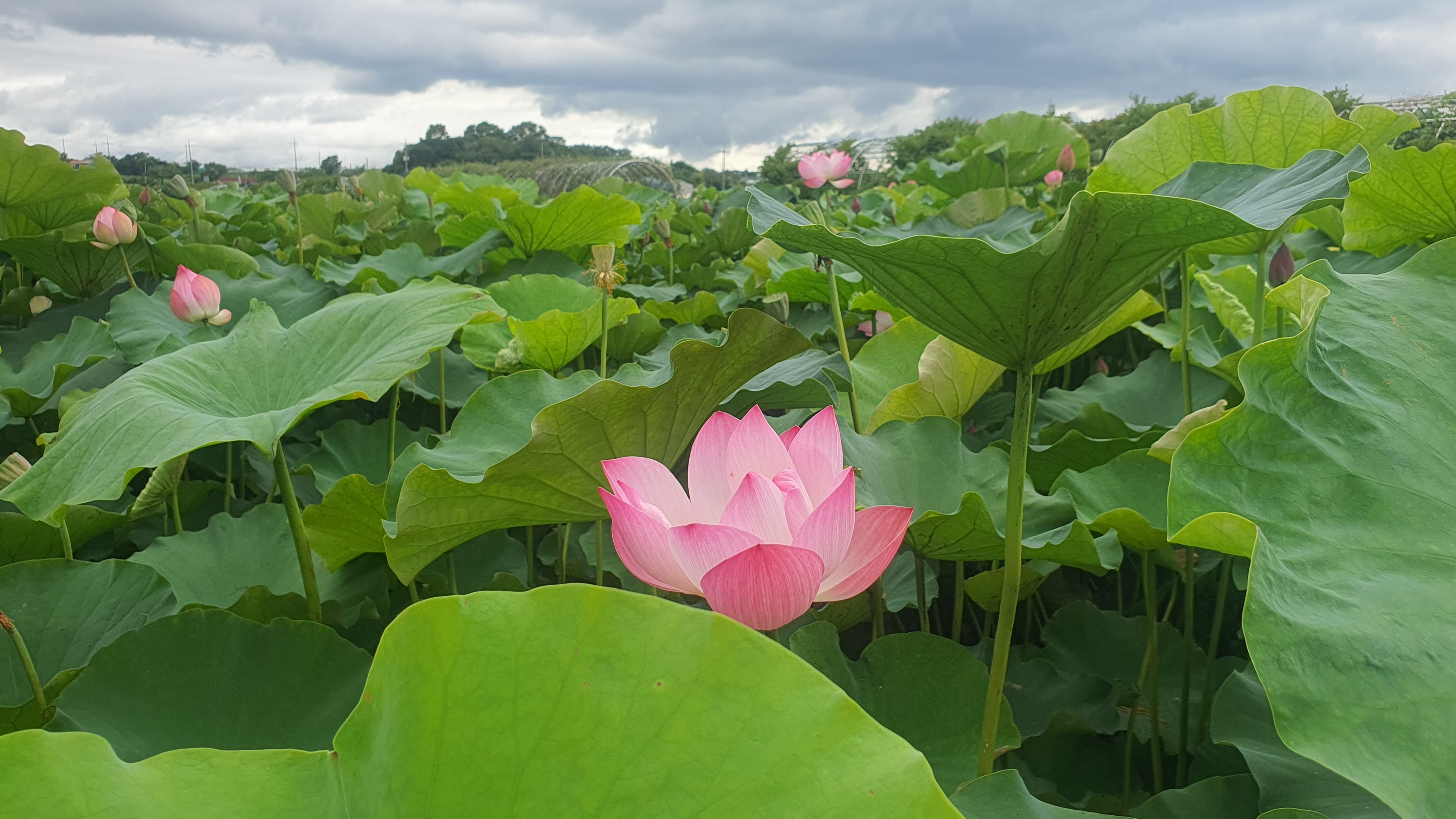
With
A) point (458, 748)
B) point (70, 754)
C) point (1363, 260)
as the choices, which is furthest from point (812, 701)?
point (1363, 260)

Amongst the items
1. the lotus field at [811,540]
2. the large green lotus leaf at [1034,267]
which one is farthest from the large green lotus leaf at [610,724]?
the large green lotus leaf at [1034,267]

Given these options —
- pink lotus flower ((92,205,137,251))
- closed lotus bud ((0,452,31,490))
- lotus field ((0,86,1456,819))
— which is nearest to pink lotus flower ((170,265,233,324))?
lotus field ((0,86,1456,819))

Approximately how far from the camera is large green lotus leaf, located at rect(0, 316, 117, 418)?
55.8 inches

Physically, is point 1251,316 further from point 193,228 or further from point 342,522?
point 193,228

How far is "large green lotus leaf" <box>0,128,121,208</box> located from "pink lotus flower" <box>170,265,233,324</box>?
0.84 metres

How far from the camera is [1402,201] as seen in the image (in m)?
1.31

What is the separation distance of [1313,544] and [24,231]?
2.85 m

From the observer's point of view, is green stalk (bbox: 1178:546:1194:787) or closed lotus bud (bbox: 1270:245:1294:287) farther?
closed lotus bud (bbox: 1270:245:1294:287)

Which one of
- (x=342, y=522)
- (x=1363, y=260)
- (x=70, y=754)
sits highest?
(x=1363, y=260)

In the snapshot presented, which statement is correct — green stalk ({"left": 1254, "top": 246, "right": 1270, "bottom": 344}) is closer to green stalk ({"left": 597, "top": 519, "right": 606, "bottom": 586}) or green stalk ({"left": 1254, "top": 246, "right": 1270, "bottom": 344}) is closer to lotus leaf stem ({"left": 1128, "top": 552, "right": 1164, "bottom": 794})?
lotus leaf stem ({"left": 1128, "top": 552, "right": 1164, "bottom": 794})

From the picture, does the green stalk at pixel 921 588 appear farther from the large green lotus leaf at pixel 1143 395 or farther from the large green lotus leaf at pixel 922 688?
the large green lotus leaf at pixel 1143 395

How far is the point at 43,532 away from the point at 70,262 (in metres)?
1.54

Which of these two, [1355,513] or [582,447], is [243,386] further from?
[1355,513]

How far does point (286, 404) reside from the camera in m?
0.97
